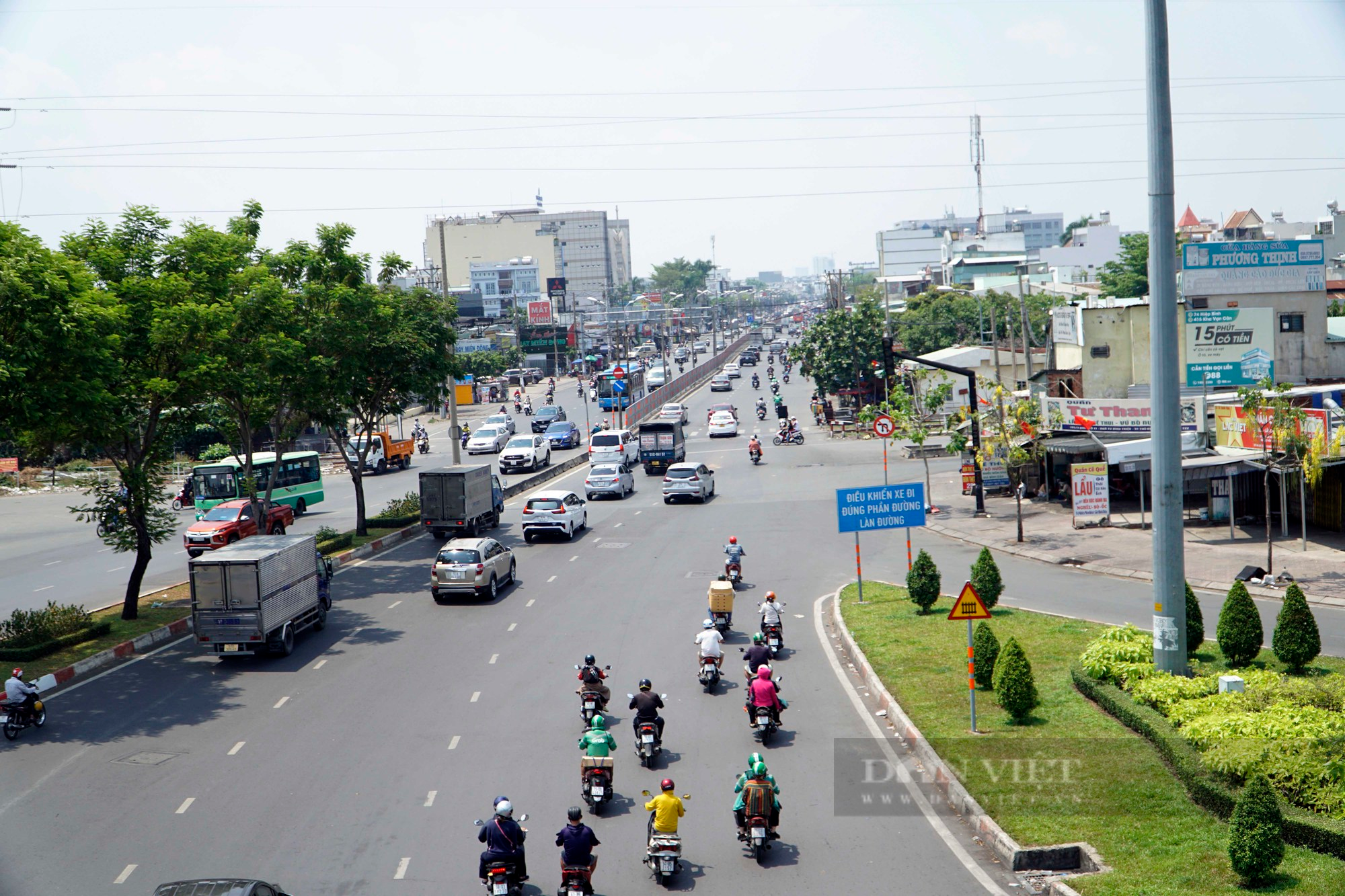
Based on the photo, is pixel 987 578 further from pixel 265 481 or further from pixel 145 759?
pixel 265 481

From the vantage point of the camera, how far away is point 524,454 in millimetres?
51656

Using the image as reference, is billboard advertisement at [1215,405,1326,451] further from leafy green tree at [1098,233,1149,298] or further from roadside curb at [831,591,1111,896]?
leafy green tree at [1098,233,1149,298]

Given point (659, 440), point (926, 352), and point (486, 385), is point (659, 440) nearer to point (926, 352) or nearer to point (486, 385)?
point (926, 352)

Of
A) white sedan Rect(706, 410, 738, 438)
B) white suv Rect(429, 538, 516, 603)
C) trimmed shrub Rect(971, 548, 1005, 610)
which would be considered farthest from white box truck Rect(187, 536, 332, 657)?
white sedan Rect(706, 410, 738, 438)

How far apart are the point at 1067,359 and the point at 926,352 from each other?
129 ft

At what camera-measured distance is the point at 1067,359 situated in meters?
43.2

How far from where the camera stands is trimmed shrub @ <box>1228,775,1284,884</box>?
9461 millimetres

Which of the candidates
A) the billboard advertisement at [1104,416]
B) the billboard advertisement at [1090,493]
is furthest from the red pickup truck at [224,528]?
the billboard advertisement at [1104,416]

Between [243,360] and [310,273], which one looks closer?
[243,360]

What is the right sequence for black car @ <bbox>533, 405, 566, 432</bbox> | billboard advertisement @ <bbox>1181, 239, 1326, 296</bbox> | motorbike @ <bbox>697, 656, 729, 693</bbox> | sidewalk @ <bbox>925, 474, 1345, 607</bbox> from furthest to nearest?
black car @ <bbox>533, 405, 566, 432</bbox>, billboard advertisement @ <bbox>1181, 239, 1326, 296</bbox>, sidewalk @ <bbox>925, 474, 1345, 607</bbox>, motorbike @ <bbox>697, 656, 729, 693</bbox>

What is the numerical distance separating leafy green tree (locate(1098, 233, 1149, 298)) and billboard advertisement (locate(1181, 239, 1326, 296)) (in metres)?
42.1

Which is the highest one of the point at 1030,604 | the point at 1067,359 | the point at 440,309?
the point at 440,309

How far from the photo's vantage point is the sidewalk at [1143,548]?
24000mm

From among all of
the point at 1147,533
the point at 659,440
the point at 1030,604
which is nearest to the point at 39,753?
the point at 1030,604
